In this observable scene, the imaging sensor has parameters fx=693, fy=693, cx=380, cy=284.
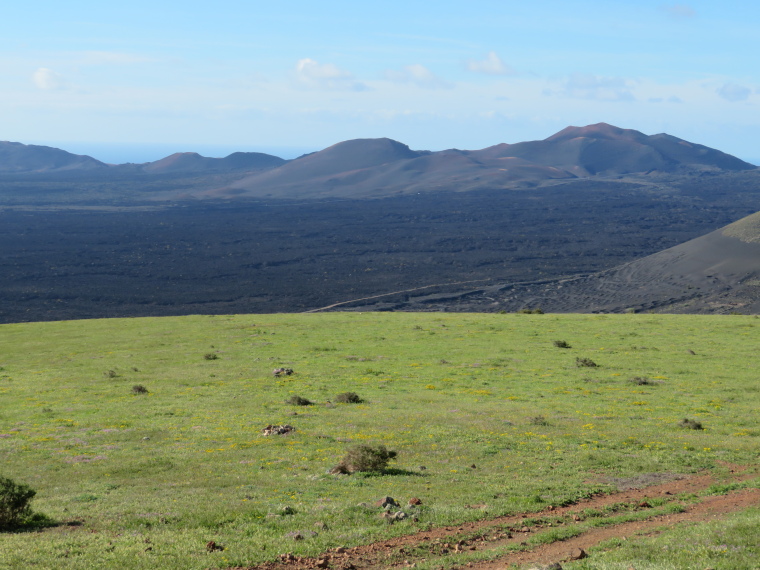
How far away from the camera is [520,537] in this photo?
12.3 m

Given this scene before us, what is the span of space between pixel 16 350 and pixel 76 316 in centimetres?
3479

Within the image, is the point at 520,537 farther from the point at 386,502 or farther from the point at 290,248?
the point at 290,248

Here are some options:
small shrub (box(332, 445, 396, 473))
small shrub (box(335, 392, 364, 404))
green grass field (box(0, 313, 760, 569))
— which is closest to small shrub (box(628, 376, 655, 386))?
green grass field (box(0, 313, 760, 569))

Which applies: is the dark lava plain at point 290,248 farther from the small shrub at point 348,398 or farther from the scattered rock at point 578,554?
the scattered rock at point 578,554

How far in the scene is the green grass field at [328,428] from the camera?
1280cm

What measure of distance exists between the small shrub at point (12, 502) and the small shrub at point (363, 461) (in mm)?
6745

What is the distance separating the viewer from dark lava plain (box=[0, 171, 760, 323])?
8775 centimetres

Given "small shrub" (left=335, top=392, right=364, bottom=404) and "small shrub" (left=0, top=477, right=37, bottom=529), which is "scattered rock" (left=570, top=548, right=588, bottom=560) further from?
"small shrub" (left=335, top=392, right=364, bottom=404)

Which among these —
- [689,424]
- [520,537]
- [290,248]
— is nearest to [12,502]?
[520,537]

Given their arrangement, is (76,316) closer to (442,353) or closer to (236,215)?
(442,353)

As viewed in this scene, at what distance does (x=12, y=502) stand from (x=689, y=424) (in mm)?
18379

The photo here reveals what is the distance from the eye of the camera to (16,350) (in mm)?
41156

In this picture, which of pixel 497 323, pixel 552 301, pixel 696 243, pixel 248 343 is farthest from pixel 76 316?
pixel 696 243

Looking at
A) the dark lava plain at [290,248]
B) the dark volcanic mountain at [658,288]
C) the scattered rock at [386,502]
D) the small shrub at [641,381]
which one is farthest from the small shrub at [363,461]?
the dark lava plain at [290,248]
